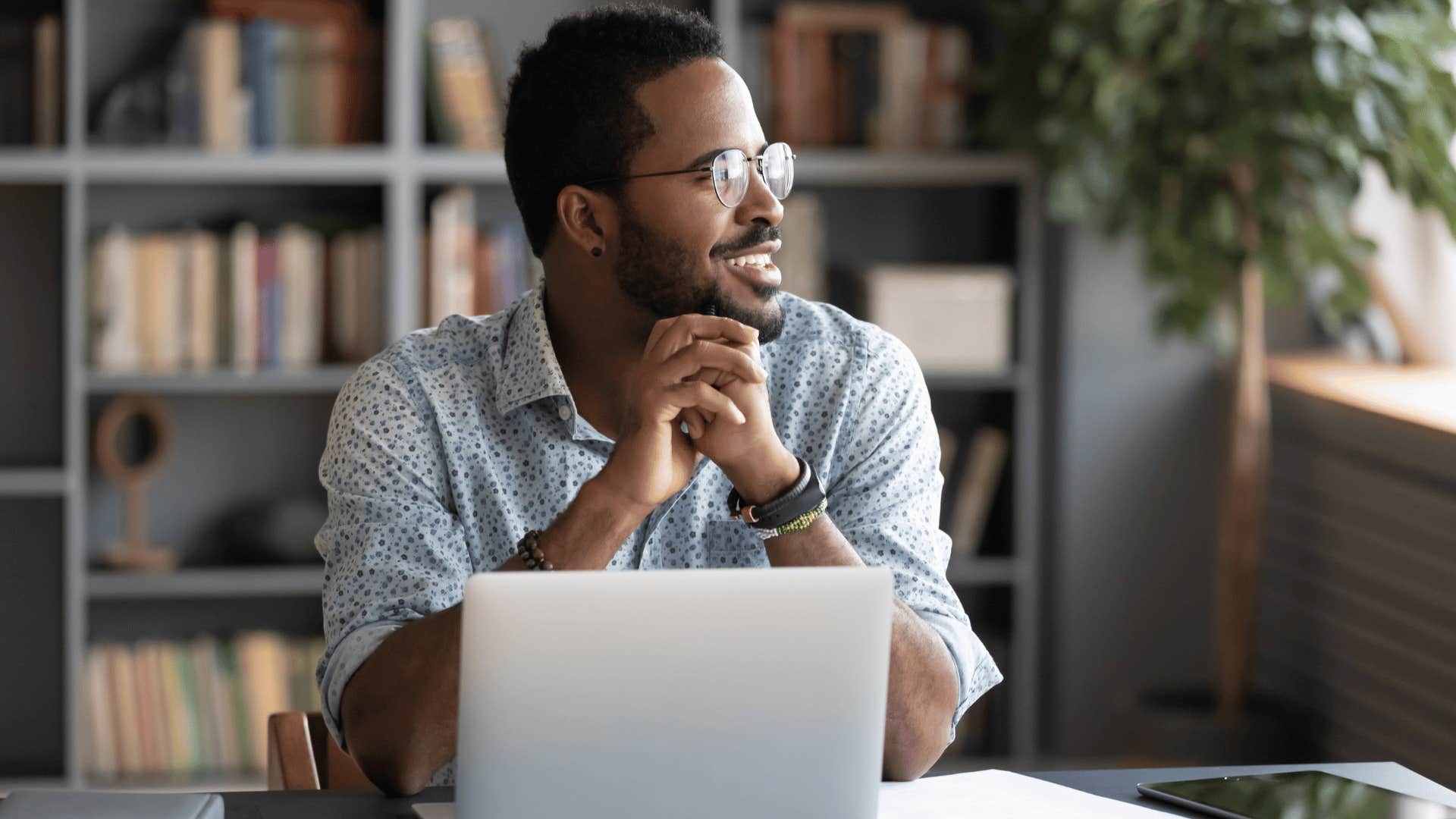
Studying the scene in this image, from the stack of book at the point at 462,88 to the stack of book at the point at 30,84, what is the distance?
2.39 feet

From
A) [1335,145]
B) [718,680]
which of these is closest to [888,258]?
[1335,145]

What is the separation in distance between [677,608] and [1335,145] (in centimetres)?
214

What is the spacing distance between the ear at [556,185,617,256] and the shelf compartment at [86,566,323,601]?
5.66 feet

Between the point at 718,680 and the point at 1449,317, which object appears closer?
the point at 718,680

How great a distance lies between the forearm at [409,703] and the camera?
54.3 inches

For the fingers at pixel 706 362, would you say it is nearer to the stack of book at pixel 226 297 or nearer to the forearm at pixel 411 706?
the forearm at pixel 411 706

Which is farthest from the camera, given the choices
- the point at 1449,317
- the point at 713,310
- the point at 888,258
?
the point at 888,258

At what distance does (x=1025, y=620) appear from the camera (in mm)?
3564

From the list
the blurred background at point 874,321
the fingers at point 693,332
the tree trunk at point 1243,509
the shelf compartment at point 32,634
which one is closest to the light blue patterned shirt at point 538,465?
the fingers at point 693,332

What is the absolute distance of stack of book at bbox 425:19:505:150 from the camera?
3344 millimetres

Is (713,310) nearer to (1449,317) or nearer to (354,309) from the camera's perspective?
(354,309)

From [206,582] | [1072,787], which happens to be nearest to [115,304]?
[206,582]

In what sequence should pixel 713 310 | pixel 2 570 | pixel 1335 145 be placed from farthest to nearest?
pixel 2 570, pixel 1335 145, pixel 713 310

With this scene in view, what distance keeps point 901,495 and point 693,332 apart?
32cm
